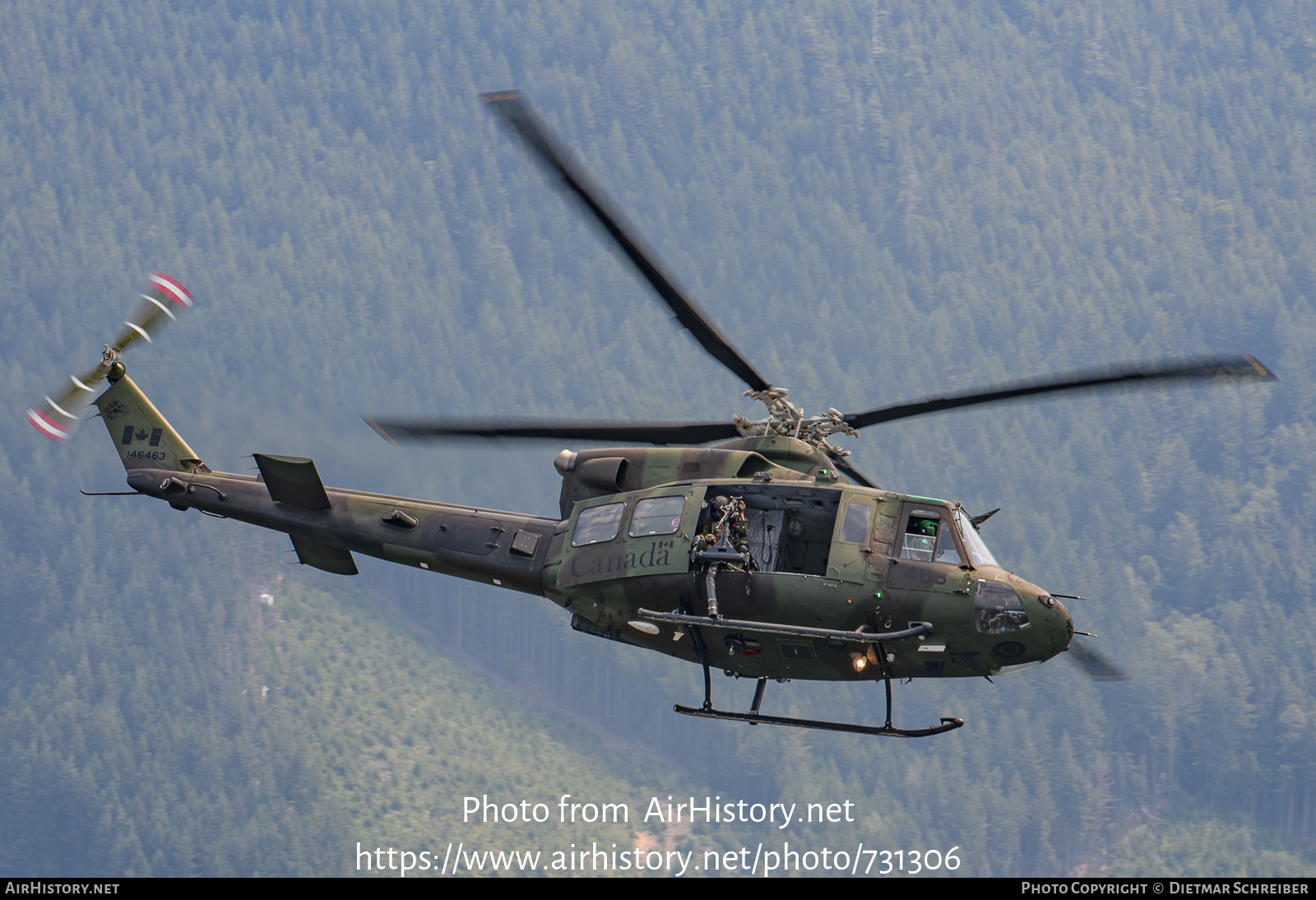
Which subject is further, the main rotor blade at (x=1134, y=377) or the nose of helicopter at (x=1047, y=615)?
the nose of helicopter at (x=1047, y=615)

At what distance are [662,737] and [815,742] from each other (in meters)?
12.0

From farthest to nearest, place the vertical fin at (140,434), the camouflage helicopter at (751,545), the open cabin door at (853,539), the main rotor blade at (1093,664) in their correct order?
the vertical fin at (140,434), the main rotor blade at (1093,664), the open cabin door at (853,539), the camouflage helicopter at (751,545)

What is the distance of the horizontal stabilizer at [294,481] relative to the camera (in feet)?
86.7

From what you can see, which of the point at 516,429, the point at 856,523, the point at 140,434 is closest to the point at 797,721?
the point at 856,523

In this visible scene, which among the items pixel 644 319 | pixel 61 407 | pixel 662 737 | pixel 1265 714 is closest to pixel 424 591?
pixel 662 737

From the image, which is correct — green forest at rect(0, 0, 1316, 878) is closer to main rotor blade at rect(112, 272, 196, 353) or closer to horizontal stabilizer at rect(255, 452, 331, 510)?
main rotor blade at rect(112, 272, 196, 353)

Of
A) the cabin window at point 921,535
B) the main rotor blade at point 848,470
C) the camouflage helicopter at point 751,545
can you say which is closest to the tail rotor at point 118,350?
the camouflage helicopter at point 751,545

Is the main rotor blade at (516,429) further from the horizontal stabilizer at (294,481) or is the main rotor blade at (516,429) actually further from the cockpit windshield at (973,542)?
the cockpit windshield at (973,542)

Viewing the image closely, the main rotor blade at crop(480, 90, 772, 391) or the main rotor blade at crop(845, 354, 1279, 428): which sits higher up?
the main rotor blade at crop(480, 90, 772, 391)

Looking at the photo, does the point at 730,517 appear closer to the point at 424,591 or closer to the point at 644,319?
the point at 424,591

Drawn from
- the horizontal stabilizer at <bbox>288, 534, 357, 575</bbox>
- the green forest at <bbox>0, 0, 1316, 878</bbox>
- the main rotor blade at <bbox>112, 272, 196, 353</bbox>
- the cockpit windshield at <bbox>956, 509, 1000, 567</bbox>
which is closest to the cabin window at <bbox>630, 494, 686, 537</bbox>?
the cockpit windshield at <bbox>956, 509, 1000, 567</bbox>

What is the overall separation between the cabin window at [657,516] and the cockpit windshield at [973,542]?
12.0 ft

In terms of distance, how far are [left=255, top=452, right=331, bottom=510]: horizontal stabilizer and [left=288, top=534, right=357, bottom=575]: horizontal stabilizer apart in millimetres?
592

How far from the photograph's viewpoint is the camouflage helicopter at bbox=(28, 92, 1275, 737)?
21.6 metres
